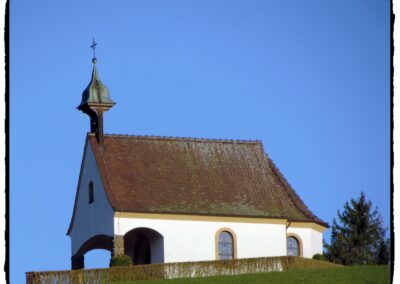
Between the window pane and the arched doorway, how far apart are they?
6797 millimetres

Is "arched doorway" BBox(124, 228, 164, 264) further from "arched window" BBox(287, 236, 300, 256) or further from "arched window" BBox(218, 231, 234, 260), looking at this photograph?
"arched window" BBox(287, 236, 300, 256)

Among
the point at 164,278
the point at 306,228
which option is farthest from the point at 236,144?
the point at 164,278

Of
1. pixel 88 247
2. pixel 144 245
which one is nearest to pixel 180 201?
pixel 144 245

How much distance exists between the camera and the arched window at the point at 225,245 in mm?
54603

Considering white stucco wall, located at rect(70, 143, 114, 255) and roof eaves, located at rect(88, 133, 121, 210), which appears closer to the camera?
roof eaves, located at rect(88, 133, 121, 210)

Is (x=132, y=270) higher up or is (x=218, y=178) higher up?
(x=218, y=178)

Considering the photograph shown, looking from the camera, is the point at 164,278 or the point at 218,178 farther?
the point at 218,178

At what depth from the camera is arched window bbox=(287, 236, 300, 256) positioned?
56.8 m

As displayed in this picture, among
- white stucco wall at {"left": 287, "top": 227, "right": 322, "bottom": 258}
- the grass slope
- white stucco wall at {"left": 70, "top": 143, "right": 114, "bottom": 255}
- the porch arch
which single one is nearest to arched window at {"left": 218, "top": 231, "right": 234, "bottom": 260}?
white stucco wall at {"left": 287, "top": 227, "right": 322, "bottom": 258}

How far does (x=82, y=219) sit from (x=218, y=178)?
6.91m

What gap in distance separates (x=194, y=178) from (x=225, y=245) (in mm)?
3779

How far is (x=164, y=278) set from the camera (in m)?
45.9

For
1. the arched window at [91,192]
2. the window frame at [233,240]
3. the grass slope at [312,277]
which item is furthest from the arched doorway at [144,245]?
the grass slope at [312,277]

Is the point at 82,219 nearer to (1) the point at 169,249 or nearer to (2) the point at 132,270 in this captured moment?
(1) the point at 169,249
